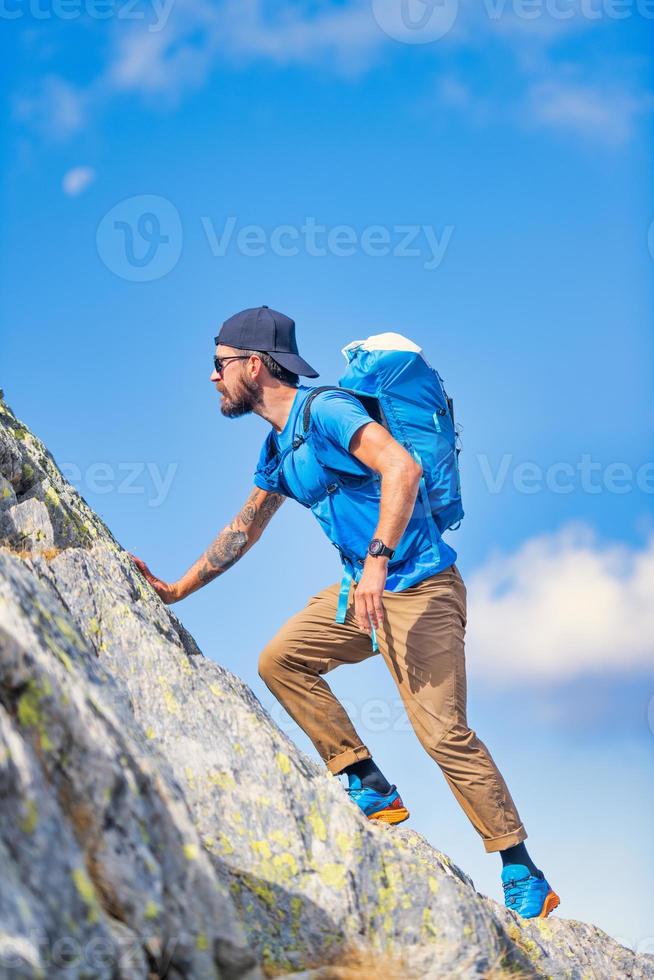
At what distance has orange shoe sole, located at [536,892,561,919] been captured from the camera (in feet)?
26.5

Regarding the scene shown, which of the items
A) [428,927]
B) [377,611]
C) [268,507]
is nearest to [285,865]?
[428,927]

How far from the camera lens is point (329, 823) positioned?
6188 millimetres

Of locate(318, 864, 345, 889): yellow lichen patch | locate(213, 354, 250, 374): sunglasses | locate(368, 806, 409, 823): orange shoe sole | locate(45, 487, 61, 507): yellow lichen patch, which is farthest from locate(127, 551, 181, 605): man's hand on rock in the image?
locate(318, 864, 345, 889): yellow lichen patch

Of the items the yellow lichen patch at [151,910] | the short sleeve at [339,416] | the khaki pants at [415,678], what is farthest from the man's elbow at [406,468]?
the yellow lichen patch at [151,910]

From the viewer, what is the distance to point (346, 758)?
8547 mm

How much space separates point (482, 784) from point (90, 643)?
362 centimetres

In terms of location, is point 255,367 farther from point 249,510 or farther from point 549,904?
point 549,904

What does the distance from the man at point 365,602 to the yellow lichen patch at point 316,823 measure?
1.58 metres

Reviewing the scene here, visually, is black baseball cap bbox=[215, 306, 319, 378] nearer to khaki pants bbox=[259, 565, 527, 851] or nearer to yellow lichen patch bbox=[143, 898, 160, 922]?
khaki pants bbox=[259, 565, 527, 851]

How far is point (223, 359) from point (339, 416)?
166cm

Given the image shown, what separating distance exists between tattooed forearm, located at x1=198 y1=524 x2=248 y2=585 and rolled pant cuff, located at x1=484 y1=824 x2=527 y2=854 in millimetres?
3827

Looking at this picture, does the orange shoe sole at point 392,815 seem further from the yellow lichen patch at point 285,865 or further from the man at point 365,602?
the yellow lichen patch at point 285,865

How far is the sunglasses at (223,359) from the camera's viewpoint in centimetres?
882

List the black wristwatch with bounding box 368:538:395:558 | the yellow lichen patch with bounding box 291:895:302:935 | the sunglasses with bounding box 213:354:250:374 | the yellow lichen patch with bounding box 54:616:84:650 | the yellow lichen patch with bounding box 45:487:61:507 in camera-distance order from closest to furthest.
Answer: the yellow lichen patch with bounding box 54:616:84:650, the yellow lichen patch with bounding box 291:895:302:935, the black wristwatch with bounding box 368:538:395:558, the yellow lichen patch with bounding box 45:487:61:507, the sunglasses with bounding box 213:354:250:374
